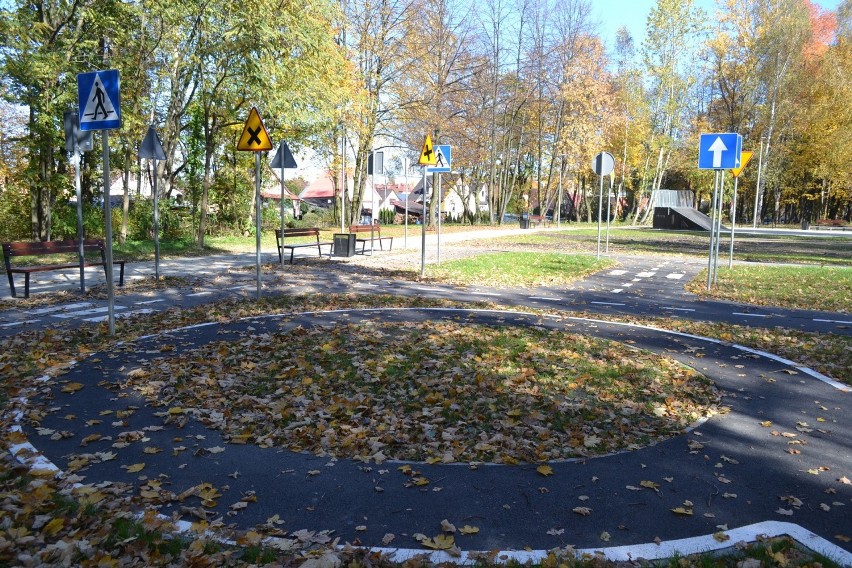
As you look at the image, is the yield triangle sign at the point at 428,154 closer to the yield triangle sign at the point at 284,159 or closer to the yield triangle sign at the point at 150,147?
the yield triangle sign at the point at 284,159

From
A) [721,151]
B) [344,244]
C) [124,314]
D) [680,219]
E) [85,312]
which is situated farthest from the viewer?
[680,219]

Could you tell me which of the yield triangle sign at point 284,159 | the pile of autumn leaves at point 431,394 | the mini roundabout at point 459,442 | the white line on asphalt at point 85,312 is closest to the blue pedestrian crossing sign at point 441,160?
the yield triangle sign at point 284,159

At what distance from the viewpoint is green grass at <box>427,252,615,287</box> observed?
49.0 ft

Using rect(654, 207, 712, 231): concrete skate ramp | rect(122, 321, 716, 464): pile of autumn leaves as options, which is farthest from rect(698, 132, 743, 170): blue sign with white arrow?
rect(654, 207, 712, 231): concrete skate ramp

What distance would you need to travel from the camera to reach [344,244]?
788 inches

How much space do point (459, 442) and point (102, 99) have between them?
20.1 feet

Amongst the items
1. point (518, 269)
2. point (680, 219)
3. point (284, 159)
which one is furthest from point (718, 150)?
point (680, 219)

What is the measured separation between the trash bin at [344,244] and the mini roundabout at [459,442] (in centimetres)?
1214

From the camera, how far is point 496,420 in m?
5.20

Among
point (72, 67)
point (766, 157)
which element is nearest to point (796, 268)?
point (72, 67)

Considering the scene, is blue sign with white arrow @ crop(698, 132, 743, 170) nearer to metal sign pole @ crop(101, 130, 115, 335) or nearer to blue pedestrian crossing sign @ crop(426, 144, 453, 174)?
blue pedestrian crossing sign @ crop(426, 144, 453, 174)

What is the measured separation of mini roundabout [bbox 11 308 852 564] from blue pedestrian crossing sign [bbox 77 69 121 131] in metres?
2.70

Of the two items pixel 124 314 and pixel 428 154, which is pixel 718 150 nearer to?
pixel 428 154

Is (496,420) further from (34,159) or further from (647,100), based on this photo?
(647,100)
